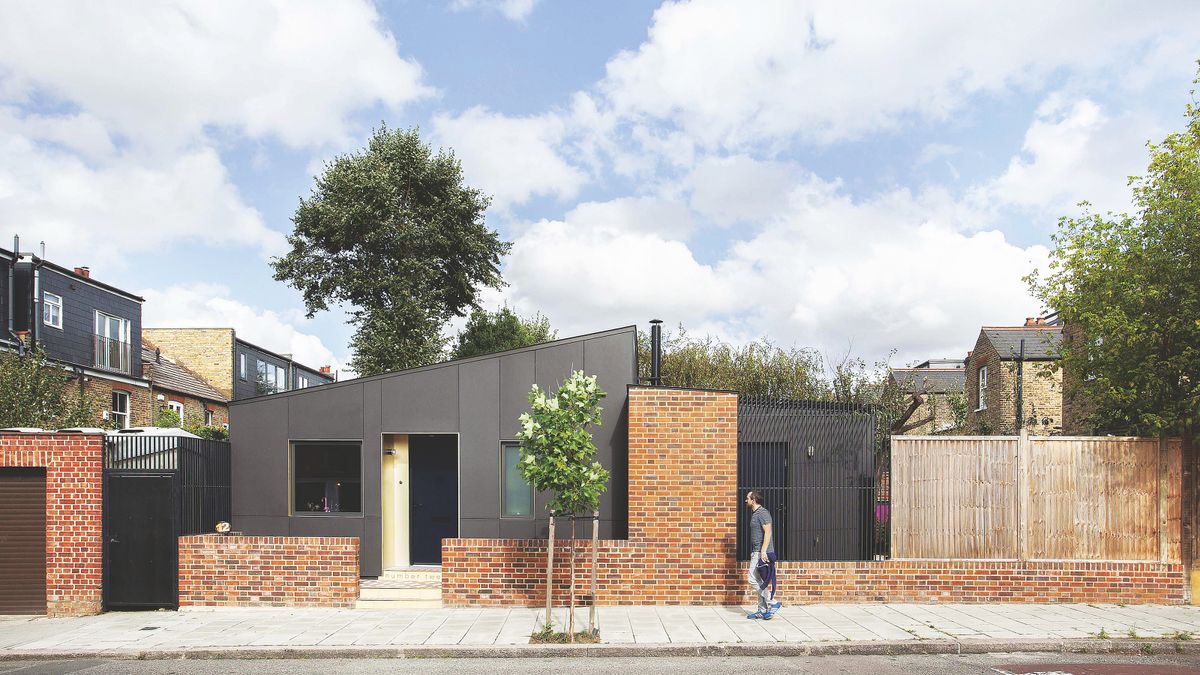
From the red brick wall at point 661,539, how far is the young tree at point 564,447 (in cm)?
201

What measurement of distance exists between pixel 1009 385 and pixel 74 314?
33584 millimetres

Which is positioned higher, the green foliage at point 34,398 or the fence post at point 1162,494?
the green foliage at point 34,398

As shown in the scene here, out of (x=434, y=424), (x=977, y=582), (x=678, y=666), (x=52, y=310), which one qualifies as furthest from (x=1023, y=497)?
(x=52, y=310)

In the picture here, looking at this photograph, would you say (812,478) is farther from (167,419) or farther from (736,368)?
(167,419)

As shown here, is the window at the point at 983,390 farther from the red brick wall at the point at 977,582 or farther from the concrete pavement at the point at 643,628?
the concrete pavement at the point at 643,628

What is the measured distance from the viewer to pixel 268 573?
38.4ft

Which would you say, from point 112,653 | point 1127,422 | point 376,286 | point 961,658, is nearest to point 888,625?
point 961,658

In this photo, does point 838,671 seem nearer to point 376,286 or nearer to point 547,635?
point 547,635

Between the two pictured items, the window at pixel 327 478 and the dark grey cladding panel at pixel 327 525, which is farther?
the window at pixel 327 478

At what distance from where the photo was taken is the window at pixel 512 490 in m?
13.0

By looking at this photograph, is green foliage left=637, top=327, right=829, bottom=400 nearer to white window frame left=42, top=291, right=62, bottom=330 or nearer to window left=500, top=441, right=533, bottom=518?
window left=500, top=441, right=533, bottom=518

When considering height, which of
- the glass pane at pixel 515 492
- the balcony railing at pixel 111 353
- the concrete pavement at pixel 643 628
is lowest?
the concrete pavement at pixel 643 628

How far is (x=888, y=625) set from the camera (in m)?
10.3

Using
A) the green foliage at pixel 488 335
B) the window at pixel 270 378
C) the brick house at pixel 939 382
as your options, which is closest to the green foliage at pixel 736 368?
the green foliage at pixel 488 335
